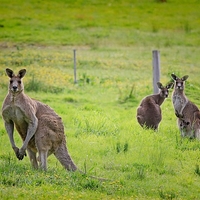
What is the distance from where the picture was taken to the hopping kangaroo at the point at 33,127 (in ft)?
34.7

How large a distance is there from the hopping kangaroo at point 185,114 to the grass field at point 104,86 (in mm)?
229

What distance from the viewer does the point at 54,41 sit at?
111 ft

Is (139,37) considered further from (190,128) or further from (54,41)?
(190,128)

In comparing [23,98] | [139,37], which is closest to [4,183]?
[23,98]

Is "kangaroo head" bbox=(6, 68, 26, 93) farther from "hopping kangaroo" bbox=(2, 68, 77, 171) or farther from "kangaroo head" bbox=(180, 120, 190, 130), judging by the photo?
"kangaroo head" bbox=(180, 120, 190, 130)

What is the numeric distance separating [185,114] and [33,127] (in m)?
5.06

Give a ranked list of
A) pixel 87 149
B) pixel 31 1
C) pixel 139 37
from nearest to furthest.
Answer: pixel 87 149 → pixel 139 37 → pixel 31 1

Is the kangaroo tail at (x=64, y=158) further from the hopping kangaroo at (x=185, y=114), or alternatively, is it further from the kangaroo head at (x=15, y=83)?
the hopping kangaroo at (x=185, y=114)

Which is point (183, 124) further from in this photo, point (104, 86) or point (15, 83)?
point (104, 86)

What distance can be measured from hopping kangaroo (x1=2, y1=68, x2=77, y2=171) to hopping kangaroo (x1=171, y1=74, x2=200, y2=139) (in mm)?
4178

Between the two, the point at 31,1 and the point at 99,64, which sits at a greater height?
the point at 31,1

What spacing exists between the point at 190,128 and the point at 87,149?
2.47 meters

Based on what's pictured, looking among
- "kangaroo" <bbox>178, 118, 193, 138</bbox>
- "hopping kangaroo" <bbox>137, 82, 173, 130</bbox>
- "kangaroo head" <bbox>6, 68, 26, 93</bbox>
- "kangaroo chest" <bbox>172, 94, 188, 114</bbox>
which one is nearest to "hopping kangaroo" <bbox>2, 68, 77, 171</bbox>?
"kangaroo head" <bbox>6, 68, 26, 93</bbox>

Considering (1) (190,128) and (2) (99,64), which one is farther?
(2) (99,64)
